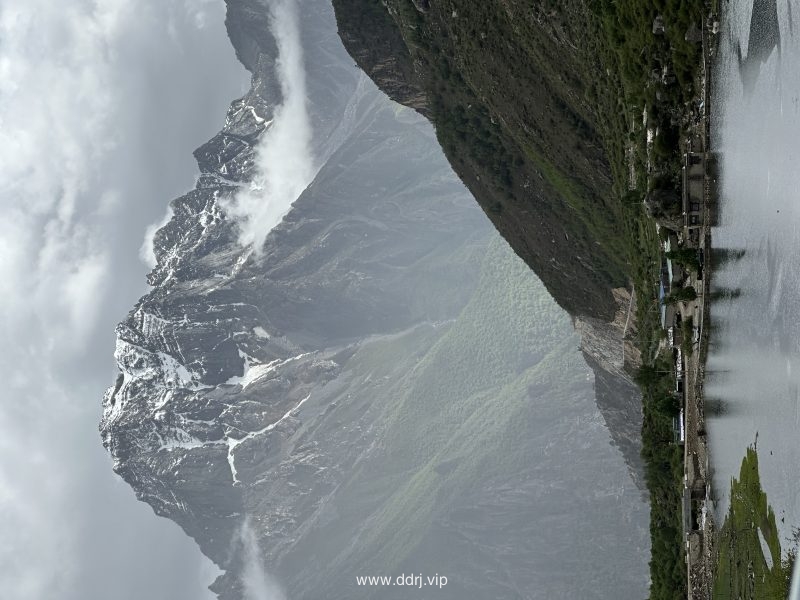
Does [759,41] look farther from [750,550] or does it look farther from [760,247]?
[750,550]

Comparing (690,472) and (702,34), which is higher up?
(702,34)

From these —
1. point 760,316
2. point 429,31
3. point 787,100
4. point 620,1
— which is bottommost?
point 760,316

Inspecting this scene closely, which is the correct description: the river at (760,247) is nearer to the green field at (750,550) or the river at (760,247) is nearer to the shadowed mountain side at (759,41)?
the shadowed mountain side at (759,41)

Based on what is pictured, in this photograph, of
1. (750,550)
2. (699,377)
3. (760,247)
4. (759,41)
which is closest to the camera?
(759,41)

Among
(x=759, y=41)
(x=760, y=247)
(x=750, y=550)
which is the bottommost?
(x=750, y=550)

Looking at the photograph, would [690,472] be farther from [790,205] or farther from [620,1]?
[620,1]

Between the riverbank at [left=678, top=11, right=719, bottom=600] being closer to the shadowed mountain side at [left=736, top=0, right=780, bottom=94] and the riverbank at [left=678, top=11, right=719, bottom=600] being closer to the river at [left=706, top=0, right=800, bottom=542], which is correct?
the river at [left=706, top=0, right=800, bottom=542]

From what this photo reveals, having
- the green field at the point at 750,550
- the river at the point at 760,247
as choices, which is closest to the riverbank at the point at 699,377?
the river at the point at 760,247

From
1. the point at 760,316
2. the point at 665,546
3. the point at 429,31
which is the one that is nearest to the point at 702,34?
the point at 760,316

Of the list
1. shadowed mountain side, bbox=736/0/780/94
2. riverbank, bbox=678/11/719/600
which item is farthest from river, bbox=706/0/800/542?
riverbank, bbox=678/11/719/600

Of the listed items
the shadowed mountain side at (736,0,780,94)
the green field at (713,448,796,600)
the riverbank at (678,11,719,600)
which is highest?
the shadowed mountain side at (736,0,780,94)

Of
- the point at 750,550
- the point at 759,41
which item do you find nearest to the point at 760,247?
the point at 759,41
